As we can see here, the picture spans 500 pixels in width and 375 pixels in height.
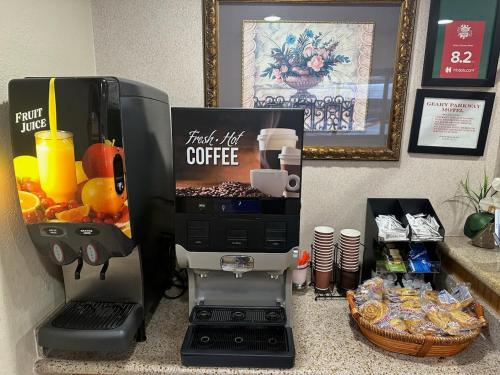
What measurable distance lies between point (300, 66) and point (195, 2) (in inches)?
19.0

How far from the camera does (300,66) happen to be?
1418mm

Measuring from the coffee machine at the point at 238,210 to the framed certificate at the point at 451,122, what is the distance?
2.36 ft

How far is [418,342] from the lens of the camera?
1.03 metres

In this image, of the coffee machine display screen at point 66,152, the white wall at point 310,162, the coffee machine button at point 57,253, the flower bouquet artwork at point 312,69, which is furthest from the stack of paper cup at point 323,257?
the coffee machine button at point 57,253

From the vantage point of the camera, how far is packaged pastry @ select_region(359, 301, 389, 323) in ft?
3.63

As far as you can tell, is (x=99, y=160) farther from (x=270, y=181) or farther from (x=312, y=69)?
(x=312, y=69)

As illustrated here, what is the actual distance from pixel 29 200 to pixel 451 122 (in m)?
1.51

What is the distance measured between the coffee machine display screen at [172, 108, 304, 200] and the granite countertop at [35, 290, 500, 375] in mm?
479

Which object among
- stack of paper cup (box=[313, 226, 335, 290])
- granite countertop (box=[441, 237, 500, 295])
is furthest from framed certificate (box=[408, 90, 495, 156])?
stack of paper cup (box=[313, 226, 335, 290])

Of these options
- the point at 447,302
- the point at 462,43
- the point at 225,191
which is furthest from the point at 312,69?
the point at 447,302

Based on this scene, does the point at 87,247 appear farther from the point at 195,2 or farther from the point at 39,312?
the point at 195,2

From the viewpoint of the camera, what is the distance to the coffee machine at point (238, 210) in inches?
38.9

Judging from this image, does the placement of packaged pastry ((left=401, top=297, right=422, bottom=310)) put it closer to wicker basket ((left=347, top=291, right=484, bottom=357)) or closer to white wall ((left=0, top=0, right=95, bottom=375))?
wicker basket ((left=347, top=291, right=484, bottom=357))

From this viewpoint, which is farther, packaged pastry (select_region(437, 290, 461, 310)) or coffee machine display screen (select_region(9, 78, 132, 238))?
packaged pastry (select_region(437, 290, 461, 310))
